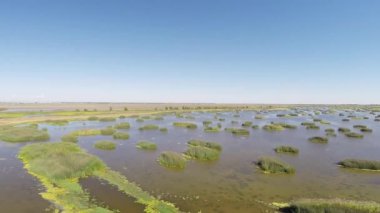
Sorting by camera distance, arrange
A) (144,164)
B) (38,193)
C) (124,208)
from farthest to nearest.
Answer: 1. (144,164)
2. (38,193)
3. (124,208)

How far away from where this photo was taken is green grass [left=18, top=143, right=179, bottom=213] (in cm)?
1728

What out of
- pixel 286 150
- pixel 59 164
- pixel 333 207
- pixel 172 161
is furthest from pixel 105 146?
pixel 333 207

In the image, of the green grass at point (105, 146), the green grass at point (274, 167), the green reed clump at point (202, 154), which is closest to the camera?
the green grass at point (274, 167)

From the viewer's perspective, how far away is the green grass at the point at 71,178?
17281 millimetres

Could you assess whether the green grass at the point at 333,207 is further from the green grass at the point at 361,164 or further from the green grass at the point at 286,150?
the green grass at the point at 286,150

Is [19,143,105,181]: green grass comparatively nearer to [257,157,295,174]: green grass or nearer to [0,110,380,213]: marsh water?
[0,110,380,213]: marsh water

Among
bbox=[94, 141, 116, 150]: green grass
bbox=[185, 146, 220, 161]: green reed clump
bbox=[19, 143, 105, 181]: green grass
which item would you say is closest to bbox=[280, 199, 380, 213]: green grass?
bbox=[185, 146, 220, 161]: green reed clump

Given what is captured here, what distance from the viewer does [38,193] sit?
19391mm

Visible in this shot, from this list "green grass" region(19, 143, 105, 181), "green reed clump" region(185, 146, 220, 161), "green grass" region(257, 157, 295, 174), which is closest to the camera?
"green grass" region(19, 143, 105, 181)

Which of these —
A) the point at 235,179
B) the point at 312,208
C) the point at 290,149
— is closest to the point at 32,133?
the point at 235,179

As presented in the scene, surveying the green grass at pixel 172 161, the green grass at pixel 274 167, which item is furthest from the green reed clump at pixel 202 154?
the green grass at pixel 274 167

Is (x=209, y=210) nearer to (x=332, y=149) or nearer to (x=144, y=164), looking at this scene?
(x=144, y=164)

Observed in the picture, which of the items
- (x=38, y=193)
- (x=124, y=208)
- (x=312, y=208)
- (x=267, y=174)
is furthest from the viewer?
(x=267, y=174)

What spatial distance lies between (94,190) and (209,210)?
9.11 meters
